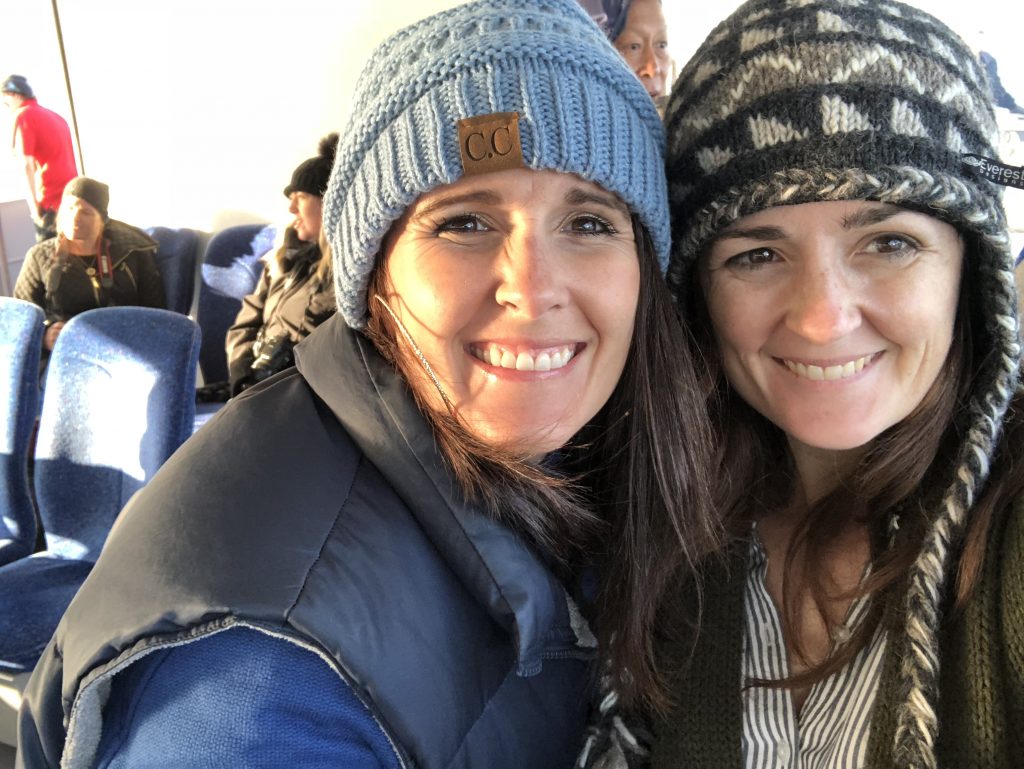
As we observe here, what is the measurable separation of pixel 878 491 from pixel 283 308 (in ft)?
8.91

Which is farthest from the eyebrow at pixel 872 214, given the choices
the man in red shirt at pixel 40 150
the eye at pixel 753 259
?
the man in red shirt at pixel 40 150

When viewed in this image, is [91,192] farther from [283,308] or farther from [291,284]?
[283,308]

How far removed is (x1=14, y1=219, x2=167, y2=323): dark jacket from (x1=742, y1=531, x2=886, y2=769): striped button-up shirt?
455 cm

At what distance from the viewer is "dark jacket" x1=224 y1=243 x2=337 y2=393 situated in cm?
323

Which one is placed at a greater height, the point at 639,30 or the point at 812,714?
the point at 639,30

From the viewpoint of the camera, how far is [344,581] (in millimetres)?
884

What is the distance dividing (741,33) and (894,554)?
2.52 ft

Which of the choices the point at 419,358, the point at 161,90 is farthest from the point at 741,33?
the point at 161,90

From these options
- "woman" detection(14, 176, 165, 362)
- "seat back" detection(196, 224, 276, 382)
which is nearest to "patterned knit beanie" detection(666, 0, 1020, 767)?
"seat back" detection(196, 224, 276, 382)

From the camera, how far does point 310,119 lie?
16.0 ft

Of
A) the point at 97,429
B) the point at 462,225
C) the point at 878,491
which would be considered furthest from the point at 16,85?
the point at 878,491

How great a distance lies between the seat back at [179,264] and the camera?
17.1ft

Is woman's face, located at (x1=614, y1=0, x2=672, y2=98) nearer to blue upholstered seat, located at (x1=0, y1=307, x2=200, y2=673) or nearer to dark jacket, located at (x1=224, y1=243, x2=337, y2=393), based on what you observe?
dark jacket, located at (x1=224, y1=243, x2=337, y2=393)

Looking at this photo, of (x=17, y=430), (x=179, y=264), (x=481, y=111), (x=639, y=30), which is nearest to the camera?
(x=481, y=111)
